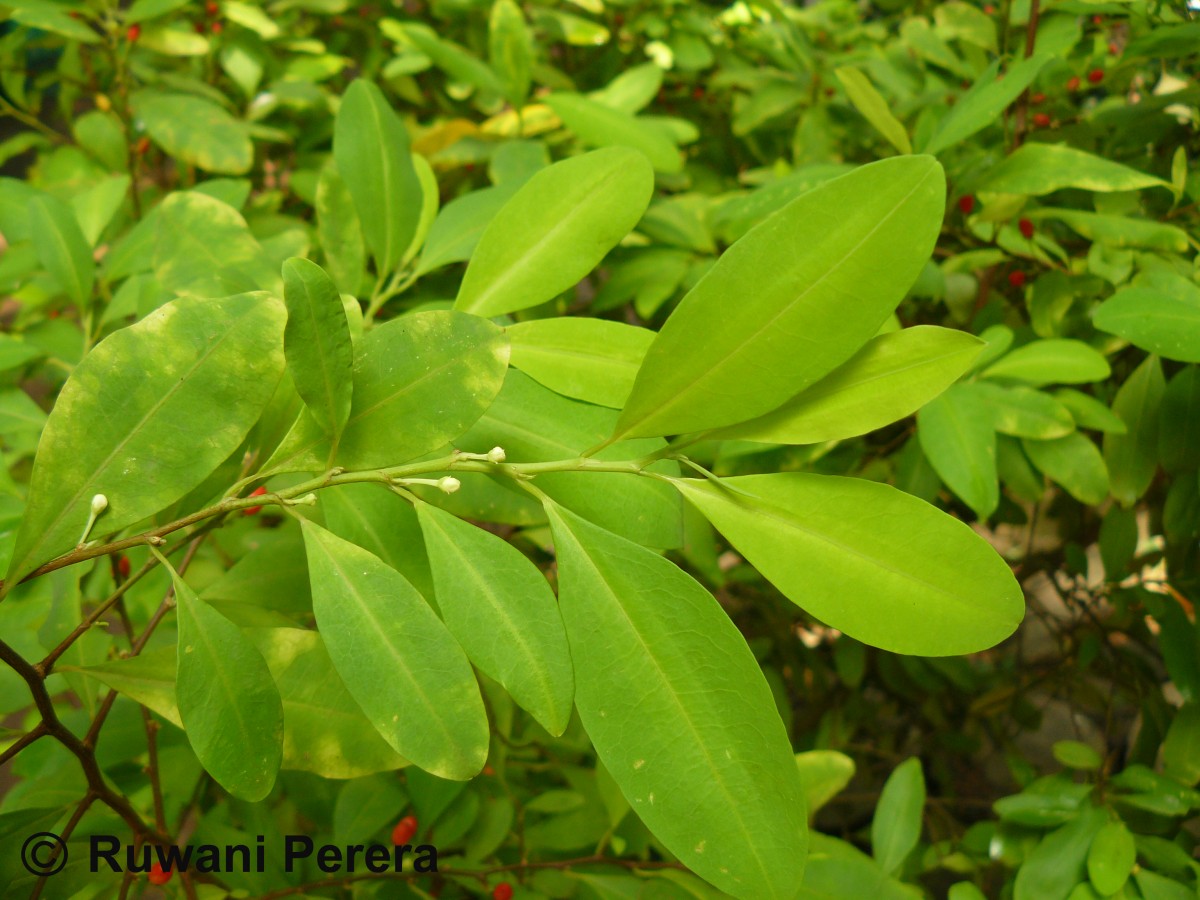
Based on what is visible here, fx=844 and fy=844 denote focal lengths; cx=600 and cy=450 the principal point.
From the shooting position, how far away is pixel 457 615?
39 cm

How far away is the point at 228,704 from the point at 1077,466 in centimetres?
68

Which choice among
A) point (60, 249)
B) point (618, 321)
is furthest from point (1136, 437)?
point (60, 249)

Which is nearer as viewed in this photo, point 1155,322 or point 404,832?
point 1155,322

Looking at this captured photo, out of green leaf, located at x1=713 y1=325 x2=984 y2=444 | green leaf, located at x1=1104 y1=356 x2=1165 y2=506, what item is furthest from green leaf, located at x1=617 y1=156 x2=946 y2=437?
green leaf, located at x1=1104 y1=356 x2=1165 y2=506

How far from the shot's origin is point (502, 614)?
1.28 ft

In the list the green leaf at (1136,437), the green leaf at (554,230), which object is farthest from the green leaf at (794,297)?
the green leaf at (1136,437)

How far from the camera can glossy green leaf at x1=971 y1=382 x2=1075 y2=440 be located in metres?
0.70

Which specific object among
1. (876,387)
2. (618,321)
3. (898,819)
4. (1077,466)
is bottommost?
(898,819)

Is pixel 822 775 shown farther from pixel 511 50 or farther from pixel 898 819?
pixel 511 50

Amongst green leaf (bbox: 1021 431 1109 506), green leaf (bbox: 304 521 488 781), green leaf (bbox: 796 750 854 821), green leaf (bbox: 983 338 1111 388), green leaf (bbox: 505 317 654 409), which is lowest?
green leaf (bbox: 796 750 854 821)

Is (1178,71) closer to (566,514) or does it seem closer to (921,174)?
(921,174)

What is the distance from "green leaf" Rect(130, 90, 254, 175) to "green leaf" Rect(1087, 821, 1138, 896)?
103cm

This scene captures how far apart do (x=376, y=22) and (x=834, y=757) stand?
3.91 ft

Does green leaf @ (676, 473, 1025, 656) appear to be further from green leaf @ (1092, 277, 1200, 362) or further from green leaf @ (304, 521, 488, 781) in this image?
green leaf @ (1092, 277, 1200, 362)
